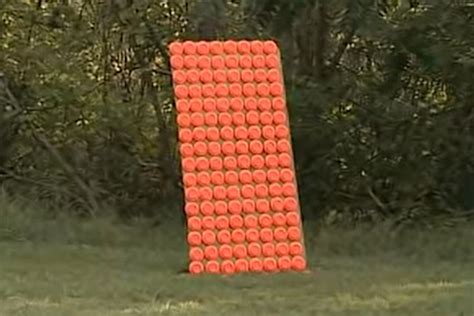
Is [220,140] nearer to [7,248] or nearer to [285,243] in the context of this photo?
[285,243]

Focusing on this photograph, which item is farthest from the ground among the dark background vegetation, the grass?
the dark background vegetation

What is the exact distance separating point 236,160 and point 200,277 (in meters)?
1.07

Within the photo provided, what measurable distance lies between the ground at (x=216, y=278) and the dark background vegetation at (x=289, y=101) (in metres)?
1.14

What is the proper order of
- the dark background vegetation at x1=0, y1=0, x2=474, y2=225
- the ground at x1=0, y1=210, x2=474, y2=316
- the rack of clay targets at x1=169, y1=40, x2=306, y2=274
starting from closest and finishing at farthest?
the ground at x1=0, y1=210, x2=474, y2=316 → the rack of clay targets at x1=169, y1=40, x2=306, y2=274 → the dark background vegetation at x1=0, y1=0, x2=474, y2=225

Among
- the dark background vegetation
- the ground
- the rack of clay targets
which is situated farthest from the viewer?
the dark background vegetation

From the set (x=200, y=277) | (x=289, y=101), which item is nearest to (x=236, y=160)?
(x=200, y=277)

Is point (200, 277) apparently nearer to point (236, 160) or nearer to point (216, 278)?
point (216, 278)

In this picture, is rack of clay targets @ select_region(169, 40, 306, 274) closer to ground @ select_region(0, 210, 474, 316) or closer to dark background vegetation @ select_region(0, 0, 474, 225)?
ground @ select_region(0, 210, 474, 316)

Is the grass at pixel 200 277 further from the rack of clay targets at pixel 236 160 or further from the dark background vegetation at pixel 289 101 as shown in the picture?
the dark background vegetation at pixel 289 101

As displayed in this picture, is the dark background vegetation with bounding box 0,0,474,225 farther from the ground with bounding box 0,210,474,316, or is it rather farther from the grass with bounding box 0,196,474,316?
the ground with bounding box 0,210,474,316

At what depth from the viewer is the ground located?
7.73 metres

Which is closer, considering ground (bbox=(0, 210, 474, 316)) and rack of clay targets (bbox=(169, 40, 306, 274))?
ground (bbox=(0, 210, 474, 316))

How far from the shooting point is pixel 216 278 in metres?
9.20

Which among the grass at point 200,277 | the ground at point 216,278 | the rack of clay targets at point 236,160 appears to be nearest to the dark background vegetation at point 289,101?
the grass at point 200,277
